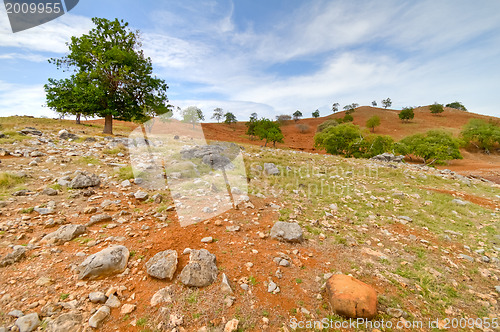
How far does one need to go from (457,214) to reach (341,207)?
405 cm

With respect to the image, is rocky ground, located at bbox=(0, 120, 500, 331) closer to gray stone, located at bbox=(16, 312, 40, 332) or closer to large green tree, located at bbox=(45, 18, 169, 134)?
gray stone, located at bbox=(16, 312, 40, 332)

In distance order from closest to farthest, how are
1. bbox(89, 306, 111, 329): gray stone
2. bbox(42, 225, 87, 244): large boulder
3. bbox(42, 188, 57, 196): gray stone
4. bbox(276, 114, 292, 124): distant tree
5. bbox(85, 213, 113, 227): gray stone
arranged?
bbox(89, 306, 111, 329): gray stone, bbox(42, 225, 87, 244): large boulder, bbox(85, 213, 113, 227): gray stone, bbox(42, 188, 57, 196): gray stone, bbox(276, 114, 292, 124): distant tree

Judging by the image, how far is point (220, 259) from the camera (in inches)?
135

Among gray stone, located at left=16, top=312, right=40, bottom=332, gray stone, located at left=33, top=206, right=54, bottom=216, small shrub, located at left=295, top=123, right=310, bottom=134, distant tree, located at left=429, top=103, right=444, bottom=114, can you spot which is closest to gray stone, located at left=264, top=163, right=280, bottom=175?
gray stone, located at left=33, top=206, right=54, bottom=216

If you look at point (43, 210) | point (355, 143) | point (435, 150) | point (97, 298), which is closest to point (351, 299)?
point (97, 298)

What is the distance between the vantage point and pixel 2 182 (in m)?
5.02

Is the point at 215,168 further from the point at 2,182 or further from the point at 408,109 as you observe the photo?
the point at 408,109

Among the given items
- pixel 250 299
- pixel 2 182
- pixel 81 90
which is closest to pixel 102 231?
pixel 250 299

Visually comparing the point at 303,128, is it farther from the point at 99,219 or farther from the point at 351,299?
the point at 351,299

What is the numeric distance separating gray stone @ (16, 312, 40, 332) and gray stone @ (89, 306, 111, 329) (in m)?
0.53

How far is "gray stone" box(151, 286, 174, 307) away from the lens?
2.54 metres

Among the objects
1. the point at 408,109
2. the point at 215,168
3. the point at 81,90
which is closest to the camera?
the point at 215,168

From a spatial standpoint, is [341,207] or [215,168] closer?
[341,207]

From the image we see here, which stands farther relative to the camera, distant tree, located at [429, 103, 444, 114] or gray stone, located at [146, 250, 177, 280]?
distant tree, located at [429, 103, 444, 114]
